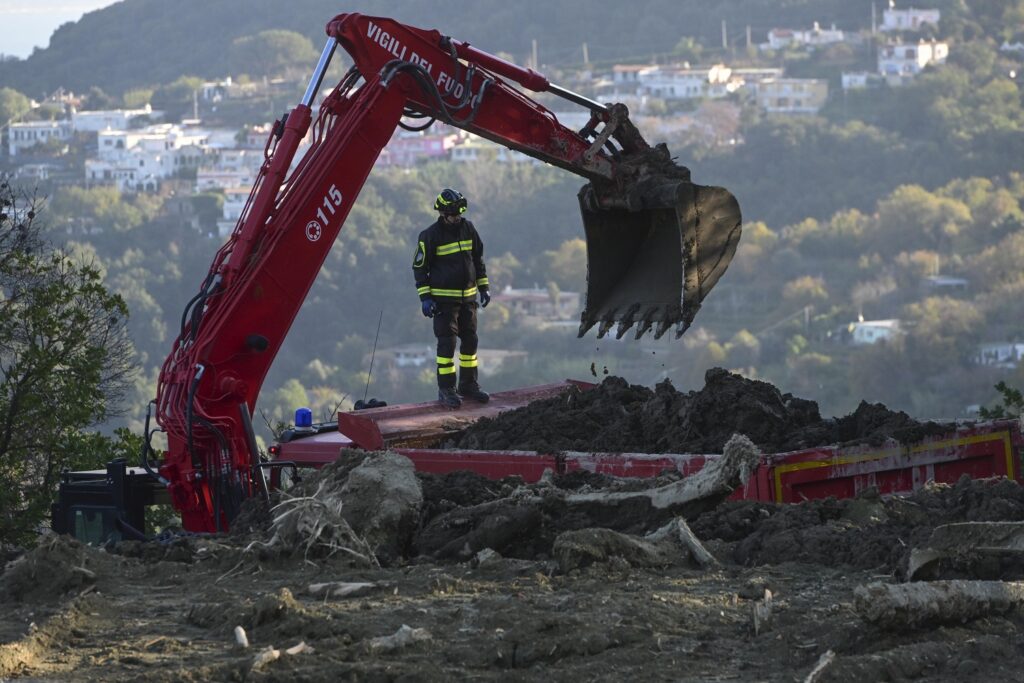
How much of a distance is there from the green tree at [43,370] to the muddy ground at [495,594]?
6710 millimetres

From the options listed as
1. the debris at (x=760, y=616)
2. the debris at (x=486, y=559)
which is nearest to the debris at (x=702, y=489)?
the debris at (x=486, y=559)

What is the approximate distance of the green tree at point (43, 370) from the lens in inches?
649

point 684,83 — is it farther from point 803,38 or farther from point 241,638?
point 241,638

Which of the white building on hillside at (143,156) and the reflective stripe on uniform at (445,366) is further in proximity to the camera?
the white building on hillside at (143,156)

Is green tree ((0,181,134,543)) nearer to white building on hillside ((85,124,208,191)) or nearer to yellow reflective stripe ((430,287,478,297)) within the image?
yellow reflective stripe ((430,287,478,297))

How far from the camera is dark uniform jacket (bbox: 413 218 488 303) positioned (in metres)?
13.2

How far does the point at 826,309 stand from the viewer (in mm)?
87688

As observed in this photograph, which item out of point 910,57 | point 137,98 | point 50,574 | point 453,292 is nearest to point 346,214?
point 453,292

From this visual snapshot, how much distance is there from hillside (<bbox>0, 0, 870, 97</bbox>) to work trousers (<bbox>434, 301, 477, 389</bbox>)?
13175 centimetres

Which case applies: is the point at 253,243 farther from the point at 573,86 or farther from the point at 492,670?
the point at 573,86

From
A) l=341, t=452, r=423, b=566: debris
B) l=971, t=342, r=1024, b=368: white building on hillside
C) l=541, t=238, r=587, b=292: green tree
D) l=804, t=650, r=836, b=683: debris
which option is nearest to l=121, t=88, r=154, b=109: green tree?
l=541, t=238, r=587, b=292: green tree

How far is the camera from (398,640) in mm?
7070

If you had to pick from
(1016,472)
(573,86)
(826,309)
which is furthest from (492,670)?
Answer: (573,86)

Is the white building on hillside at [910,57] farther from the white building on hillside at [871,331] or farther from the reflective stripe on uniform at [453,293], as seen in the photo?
the reflective stripe on uniform at [453,293]
